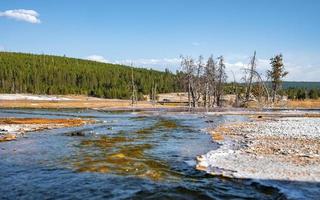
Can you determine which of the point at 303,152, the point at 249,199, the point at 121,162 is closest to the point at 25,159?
the point at 121,162

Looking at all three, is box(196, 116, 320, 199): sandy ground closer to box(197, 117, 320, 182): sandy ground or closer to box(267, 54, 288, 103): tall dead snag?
box(197, 117, 320, 182): sandy ground

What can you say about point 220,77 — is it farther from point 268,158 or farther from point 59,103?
point 268,158

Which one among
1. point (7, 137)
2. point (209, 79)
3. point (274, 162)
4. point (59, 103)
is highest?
point (209, 79)

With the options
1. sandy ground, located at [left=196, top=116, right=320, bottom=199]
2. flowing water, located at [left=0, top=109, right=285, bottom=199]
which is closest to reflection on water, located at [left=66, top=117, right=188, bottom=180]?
flowing water, located at [left=0, top=109, right=285, bottom=199]

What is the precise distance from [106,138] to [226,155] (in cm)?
1470

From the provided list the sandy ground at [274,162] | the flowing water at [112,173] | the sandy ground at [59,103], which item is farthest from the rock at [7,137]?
the sandy ground at [59,103]

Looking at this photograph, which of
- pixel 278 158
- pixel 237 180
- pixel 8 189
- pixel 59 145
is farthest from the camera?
pixel 59 145

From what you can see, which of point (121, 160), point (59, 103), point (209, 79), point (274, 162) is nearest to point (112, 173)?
point (121, 160)

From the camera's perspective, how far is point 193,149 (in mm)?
29516

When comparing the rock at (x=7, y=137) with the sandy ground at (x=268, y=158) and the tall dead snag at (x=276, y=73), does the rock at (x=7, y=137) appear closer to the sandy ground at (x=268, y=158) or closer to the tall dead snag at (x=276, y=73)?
the sandy ground at (x=268, y=158)

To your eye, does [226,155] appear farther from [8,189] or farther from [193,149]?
[8,189]

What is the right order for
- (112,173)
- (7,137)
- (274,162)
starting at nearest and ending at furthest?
(112,173) → (274,162) → (7,137)

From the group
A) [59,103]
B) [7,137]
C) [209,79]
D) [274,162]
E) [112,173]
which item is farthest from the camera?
[59,103]

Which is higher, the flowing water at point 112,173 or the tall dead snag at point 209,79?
the tall dead snag at point 209,79
